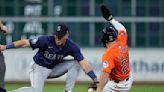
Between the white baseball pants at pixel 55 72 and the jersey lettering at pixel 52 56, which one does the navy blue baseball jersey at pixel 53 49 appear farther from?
the white baseball pants at pixel 55 72

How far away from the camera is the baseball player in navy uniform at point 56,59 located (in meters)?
12.8

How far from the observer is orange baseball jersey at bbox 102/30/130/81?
1093cm

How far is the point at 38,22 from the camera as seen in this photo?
29047 millimetres

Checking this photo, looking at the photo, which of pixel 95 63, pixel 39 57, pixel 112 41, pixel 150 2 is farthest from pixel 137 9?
pixel 112 41

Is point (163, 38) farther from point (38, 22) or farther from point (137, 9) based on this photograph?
point (38, 22)

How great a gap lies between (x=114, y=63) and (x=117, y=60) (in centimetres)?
6

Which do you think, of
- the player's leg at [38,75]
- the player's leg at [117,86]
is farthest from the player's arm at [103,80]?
the player's leg at [38,75]

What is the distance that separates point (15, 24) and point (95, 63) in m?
3.74

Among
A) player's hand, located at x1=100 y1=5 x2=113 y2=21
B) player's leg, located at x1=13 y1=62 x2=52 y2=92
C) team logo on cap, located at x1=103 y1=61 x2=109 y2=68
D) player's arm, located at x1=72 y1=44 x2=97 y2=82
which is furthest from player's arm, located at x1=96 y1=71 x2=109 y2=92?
player's leg, located at x1=13 y1=62 x2=52 y2=92

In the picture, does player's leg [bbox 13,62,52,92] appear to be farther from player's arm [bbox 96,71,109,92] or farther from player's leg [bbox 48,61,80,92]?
player's arm [bbox 96,71,109,92]

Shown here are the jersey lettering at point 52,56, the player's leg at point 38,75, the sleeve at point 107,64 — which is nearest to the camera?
the sleeve at point 107,64

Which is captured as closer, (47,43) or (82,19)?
(47,43)

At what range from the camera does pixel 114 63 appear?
11.1 metres

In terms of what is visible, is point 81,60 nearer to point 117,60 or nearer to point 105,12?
point 105,12
